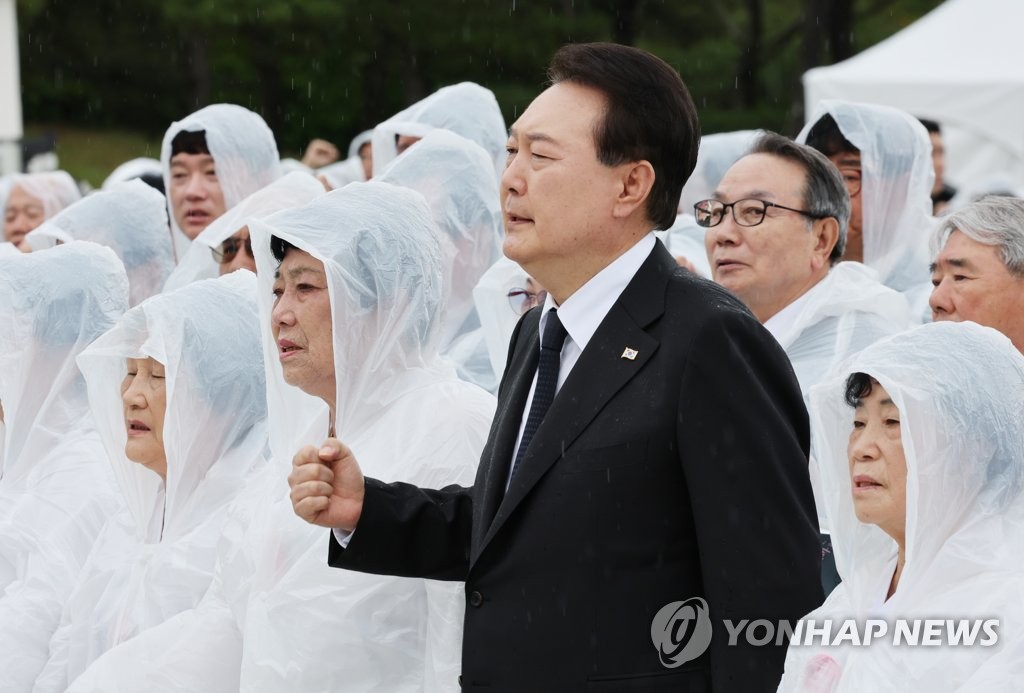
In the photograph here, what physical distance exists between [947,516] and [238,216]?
3.71 meters

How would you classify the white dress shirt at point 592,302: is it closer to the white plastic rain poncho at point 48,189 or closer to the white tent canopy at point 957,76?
the white plastic rain poncho at point 48,189

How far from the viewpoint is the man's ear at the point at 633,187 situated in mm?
3115

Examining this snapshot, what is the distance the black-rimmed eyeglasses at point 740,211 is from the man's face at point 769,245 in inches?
0.4

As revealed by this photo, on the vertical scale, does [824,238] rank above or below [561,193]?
below

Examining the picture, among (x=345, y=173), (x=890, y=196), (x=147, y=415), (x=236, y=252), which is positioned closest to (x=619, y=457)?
(x=147, y=415)

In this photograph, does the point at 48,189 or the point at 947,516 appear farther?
the point at 48,189

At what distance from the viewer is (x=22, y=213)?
901cm

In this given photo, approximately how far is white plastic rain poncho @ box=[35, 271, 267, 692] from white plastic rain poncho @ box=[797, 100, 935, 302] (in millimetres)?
2300

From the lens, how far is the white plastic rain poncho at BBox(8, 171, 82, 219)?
357 inches

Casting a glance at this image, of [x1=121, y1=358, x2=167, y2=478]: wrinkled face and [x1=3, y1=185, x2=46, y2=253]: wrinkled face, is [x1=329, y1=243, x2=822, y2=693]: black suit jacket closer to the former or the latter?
[x1=121, y1=358, x2=167, y2=478]: wrinkled face

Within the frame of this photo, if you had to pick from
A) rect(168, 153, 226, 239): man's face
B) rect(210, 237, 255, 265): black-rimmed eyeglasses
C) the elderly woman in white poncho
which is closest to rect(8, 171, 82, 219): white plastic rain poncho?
the elderly woman in white poncho

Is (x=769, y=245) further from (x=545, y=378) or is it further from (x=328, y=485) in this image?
(x=328, y=485)

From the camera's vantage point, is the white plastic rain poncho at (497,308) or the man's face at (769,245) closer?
the man's face at (769,245)

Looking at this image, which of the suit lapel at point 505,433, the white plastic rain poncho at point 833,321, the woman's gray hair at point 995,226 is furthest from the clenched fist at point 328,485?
the white plastic rain poncho at point 833,321
